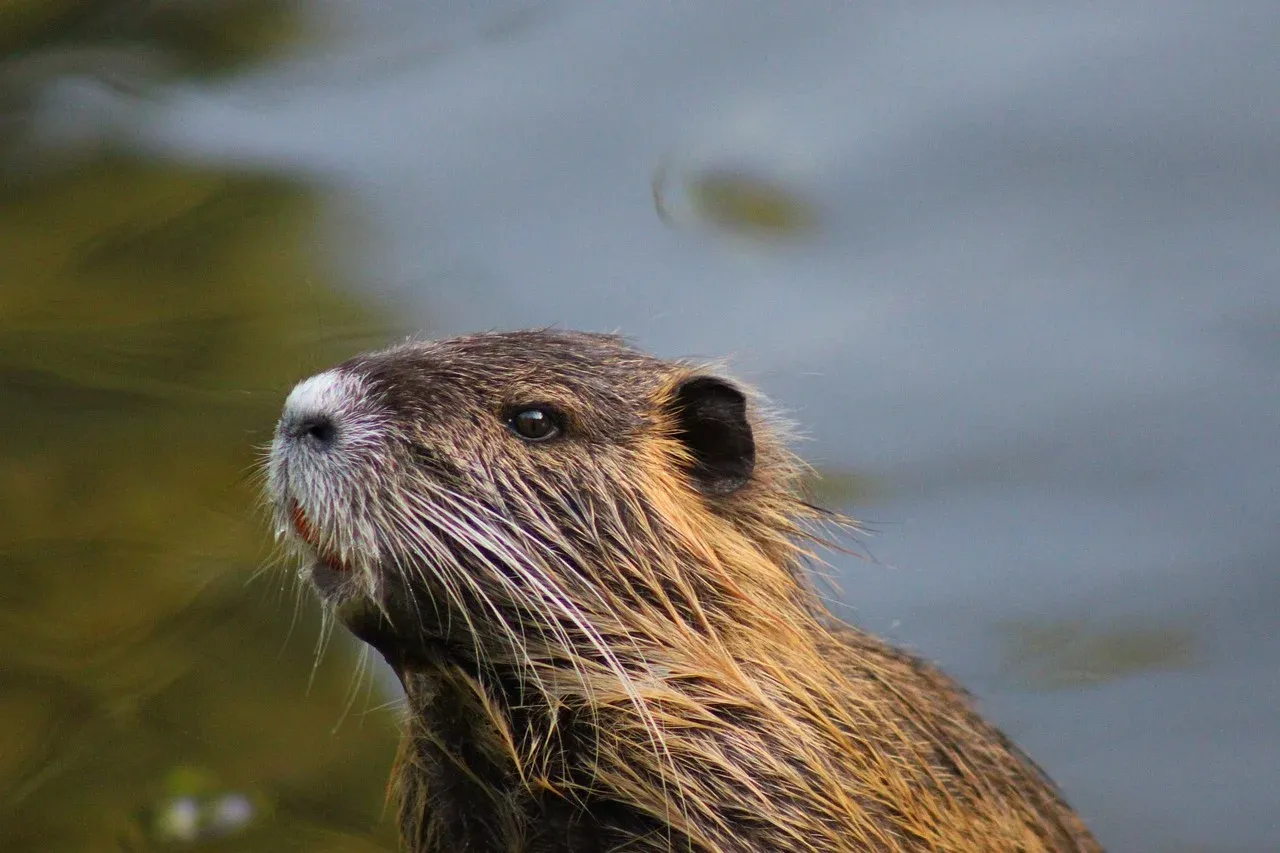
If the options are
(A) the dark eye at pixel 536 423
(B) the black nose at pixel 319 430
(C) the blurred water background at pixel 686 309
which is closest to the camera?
(B) the black nose at pixel 319 430

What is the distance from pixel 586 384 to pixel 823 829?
1032mm

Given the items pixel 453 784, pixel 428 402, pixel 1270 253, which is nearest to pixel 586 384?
pixel 428 402

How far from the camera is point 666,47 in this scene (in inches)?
307

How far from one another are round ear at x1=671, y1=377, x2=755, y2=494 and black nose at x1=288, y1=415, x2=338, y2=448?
81 centimetres

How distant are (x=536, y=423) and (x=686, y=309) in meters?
3.29

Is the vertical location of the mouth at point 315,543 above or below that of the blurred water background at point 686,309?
below

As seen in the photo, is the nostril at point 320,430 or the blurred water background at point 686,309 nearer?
the nostril at point 320,430

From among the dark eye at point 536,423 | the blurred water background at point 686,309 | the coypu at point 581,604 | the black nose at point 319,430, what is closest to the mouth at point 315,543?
the coypu at point 581,604

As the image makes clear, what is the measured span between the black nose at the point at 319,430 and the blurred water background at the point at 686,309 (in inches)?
81.4

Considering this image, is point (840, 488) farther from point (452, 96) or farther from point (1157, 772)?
point (452, 96)

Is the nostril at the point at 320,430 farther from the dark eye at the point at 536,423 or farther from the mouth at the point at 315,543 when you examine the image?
the dark eye at the point at 536,423

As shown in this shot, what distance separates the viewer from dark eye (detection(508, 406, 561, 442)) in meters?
3.79

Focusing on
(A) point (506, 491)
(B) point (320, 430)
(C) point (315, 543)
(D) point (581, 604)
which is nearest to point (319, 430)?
(B) point (320, 430)

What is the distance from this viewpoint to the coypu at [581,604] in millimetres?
3637
